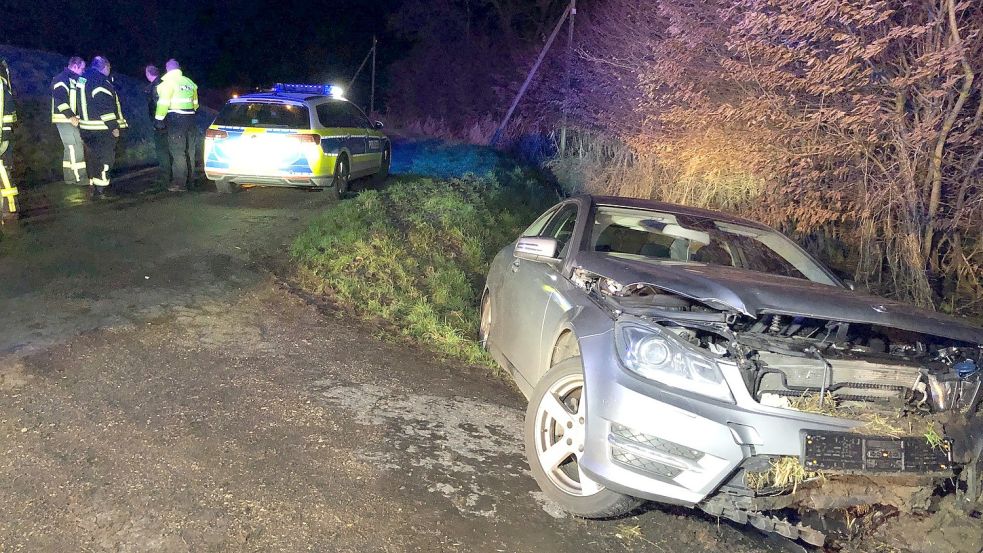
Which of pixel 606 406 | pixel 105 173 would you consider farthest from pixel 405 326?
pixel 105 173

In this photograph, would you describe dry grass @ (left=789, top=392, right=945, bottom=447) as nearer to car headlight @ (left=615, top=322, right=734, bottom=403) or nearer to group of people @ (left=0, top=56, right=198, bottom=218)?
car headlight @ (left=615, top=322, right=734, bottom=403)

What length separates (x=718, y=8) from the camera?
884cm

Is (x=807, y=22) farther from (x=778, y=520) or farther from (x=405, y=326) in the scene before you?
(x=778, y=520)

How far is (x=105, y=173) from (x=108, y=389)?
703 cm

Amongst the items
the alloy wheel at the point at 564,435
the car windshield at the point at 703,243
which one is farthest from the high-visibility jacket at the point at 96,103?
the alloy wheel at the point at 564,435

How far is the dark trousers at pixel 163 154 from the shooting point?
12188 mm

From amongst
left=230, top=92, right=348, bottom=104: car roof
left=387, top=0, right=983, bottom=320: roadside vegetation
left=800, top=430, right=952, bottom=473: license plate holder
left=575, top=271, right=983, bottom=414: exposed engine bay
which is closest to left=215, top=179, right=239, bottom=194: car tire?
left=230, top=92, right=348, bottom=104: car roof

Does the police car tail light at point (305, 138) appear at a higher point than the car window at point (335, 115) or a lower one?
lower

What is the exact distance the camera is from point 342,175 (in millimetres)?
12734

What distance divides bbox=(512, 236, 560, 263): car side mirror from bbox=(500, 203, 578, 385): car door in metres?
0.09

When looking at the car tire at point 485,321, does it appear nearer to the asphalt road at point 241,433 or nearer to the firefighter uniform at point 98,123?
the asphalt road at point 241,433

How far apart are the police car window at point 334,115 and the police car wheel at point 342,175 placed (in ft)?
1.87

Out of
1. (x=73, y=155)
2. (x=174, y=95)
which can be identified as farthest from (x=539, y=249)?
(x=174, y=95)

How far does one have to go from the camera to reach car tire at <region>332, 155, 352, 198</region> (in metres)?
12.4
